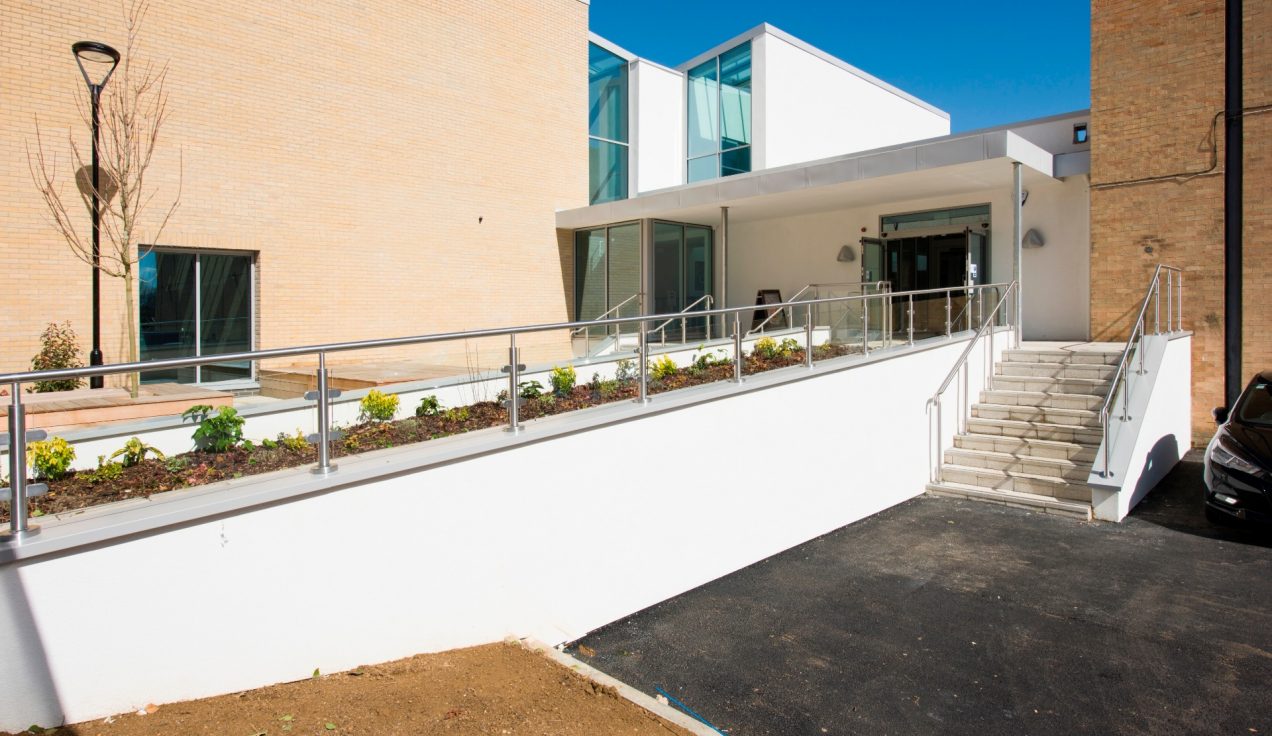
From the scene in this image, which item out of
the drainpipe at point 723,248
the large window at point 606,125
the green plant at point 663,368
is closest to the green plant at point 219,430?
the green plant at point 663,368

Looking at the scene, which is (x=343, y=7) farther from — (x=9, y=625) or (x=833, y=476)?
(x=9, y=625)

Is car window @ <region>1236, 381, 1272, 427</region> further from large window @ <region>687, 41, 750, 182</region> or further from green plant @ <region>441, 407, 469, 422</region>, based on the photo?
large window @ <region>687, 41, 750, 182</region>

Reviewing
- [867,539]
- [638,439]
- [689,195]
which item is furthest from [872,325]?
[689,195]

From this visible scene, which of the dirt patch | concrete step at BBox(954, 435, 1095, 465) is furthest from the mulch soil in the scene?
concrete step at BBox(954, 435, 1095, 465)

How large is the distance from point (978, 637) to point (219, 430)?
499 centimetres

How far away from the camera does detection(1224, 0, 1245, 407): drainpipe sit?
34.1ft

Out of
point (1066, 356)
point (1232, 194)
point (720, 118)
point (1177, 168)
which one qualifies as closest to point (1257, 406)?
point (1066, 356)

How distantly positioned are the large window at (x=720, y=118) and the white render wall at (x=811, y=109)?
0.42m

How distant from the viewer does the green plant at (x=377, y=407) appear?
15.4ft

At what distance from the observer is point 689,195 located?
45.3ft

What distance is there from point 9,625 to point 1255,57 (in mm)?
14187

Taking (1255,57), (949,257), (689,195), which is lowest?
→ (949,257)

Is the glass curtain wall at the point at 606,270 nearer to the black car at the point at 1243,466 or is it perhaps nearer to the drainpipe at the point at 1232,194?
the drainpipe at the point at 1232,194

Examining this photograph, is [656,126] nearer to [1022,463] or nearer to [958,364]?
[958,364]
